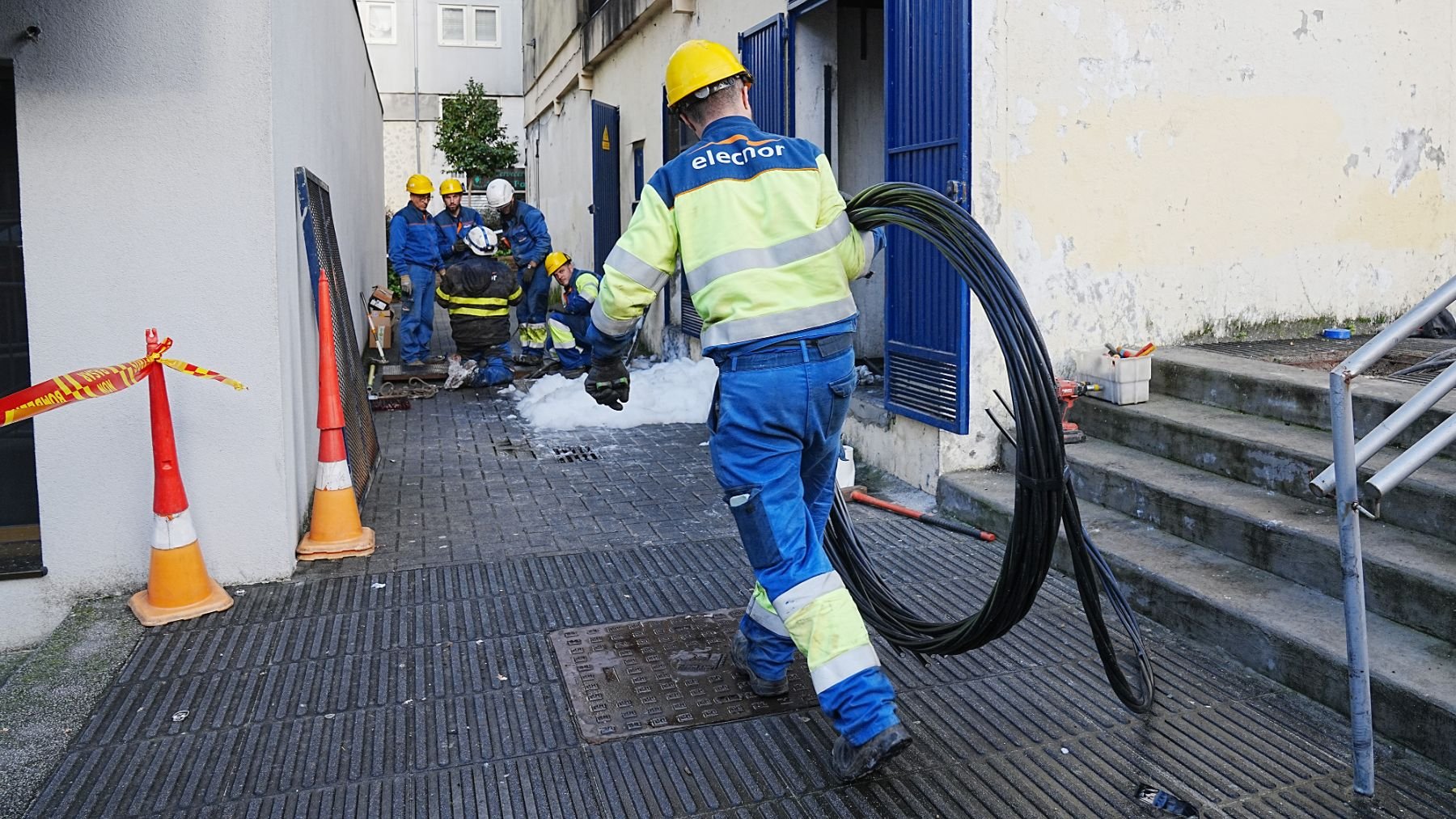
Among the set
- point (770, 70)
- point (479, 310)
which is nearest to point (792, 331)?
point (770, 70)

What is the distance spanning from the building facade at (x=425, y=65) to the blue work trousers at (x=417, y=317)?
22.1 m

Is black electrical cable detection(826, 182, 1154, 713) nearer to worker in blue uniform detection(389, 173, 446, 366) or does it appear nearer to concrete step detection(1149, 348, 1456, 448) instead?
concrete step detection(1149, 348, 1456, 448)

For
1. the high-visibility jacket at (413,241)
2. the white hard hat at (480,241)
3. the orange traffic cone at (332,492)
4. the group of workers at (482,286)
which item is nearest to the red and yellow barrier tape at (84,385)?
the orange traffic cone at (332,492)

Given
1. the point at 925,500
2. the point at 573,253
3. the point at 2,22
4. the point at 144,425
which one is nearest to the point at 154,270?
the point at 144,425

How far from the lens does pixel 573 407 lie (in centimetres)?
857

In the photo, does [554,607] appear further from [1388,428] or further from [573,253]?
[573,253]

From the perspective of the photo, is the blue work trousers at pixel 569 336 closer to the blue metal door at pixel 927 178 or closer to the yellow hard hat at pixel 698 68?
the blue metal door at pixel 927 178

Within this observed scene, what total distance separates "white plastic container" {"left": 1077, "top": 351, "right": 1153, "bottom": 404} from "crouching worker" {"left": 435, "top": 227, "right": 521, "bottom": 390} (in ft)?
20.2

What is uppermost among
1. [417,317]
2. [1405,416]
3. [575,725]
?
[417,317]

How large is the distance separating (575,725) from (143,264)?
266 cm

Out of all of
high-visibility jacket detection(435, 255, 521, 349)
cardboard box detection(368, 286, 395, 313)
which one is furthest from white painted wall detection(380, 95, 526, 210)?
high-visibility jacket detection(435, 255, 521, 349)

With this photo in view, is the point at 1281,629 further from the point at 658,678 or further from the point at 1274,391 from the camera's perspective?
the point at 658,678

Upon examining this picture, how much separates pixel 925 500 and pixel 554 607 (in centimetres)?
231

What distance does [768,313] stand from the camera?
3.17 metres
